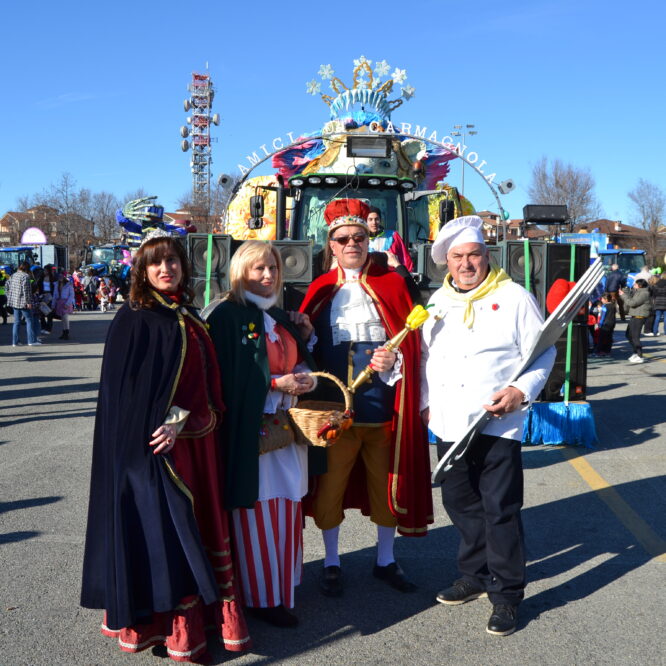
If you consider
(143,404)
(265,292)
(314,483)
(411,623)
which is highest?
(265,292)

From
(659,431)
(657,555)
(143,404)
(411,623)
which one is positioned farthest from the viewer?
(659,431)

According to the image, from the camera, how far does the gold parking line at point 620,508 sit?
13.7 ft

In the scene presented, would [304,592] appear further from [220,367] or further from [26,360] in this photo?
[26,360]

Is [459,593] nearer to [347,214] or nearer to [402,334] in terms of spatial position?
[402,334]

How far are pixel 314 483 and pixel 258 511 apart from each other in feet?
1.75

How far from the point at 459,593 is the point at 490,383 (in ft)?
3.48

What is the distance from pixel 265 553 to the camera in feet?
10.3

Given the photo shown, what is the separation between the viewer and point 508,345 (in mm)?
3225

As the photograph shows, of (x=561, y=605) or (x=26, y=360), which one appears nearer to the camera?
(x=561, y=605)

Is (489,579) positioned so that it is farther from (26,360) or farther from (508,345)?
(26,360)

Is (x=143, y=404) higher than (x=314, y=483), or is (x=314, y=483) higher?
(x=143, y=404)

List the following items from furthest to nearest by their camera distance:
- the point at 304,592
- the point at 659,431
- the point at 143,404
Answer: the point at 659,431 → the point at 304,592 → the point at 143,404

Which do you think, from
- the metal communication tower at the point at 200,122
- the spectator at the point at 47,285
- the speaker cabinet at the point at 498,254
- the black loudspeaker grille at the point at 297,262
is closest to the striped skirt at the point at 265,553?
the black loudspeaker grille at the point at 297,262

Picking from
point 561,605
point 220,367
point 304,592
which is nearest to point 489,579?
point 561,605
